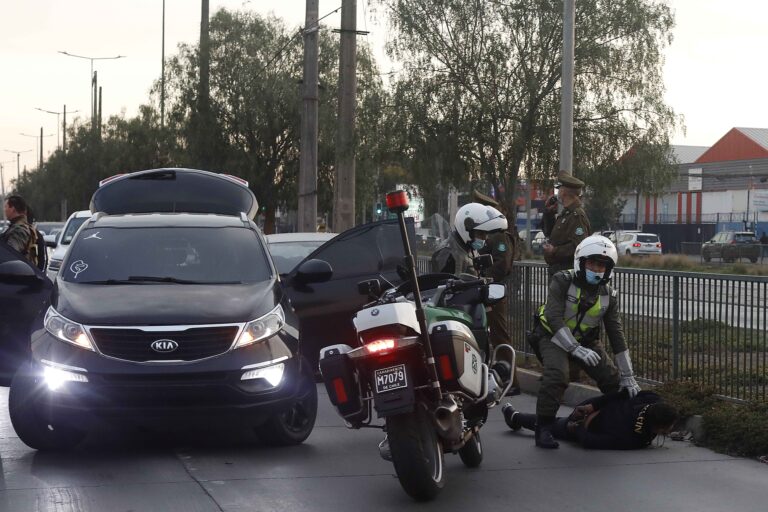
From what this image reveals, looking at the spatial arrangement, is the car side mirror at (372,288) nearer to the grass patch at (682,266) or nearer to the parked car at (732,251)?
the grass patch at (682,266)

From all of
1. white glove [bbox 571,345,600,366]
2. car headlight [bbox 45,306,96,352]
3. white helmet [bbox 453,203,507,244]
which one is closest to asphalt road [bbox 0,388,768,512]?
white glove [bbox 571,345,600,366]

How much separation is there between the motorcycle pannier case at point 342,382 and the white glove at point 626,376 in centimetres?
240

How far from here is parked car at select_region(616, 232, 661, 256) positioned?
5716 cm

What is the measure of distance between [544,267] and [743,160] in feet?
248

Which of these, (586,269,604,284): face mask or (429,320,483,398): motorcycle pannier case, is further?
(586,269,604,284): face mask

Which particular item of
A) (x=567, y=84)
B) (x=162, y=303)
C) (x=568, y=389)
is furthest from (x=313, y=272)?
(x=567, y=84)

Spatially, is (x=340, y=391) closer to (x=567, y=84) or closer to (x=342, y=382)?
(x=342, y=382)

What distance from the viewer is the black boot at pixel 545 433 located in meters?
8.37

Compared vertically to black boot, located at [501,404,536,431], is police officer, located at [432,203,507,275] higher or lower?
higher

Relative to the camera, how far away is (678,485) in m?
7.11

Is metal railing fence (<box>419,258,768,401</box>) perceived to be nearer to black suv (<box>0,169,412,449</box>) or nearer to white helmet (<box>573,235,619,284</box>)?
white helmet (<box>573,235,619,284</box>)

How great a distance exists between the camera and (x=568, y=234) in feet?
36.2

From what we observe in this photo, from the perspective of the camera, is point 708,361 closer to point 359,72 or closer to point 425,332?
point 425,332

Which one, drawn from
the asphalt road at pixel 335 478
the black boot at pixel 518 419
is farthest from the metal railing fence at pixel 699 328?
the black boot at pixel 518 419
